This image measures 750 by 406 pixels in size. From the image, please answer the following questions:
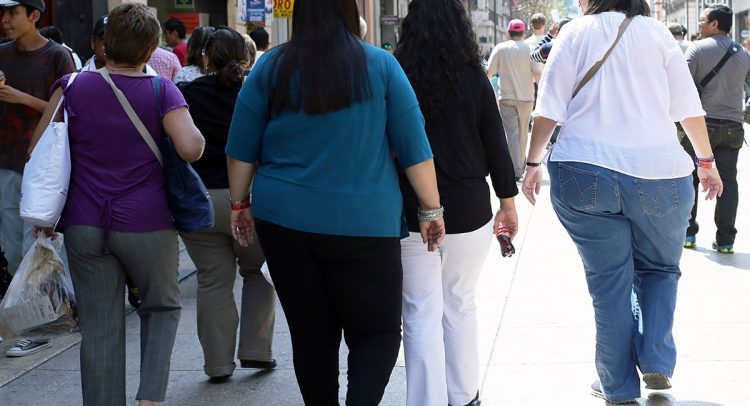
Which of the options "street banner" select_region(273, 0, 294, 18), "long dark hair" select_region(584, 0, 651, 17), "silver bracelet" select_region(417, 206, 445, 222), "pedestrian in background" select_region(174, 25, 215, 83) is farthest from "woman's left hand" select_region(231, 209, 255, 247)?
"street banner" select_region(273, 0, 294, 18)

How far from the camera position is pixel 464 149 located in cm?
445

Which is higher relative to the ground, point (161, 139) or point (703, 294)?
point (161, 139)

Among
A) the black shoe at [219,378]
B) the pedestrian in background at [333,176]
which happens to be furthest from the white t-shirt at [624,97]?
the black shoe at [219,378]

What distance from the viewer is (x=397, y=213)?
12.6ft

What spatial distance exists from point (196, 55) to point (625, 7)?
223 centimetres

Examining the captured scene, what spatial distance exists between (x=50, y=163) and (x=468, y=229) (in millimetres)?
1653

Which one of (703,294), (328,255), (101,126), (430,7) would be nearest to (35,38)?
(101,126)

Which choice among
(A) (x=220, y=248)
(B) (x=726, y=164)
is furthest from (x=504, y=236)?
(B) (x=726, y=164)

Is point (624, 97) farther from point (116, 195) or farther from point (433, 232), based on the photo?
point (116, 195)

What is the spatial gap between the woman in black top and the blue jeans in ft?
1.13

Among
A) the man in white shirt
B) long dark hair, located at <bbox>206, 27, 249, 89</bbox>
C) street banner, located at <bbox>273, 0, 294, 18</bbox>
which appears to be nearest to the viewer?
long dark hair, located at <bbox>206, 27, 249, 89</bbox>

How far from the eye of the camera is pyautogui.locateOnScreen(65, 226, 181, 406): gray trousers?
4.40 metres

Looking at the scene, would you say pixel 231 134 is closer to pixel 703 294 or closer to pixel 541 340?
pixel 541 340

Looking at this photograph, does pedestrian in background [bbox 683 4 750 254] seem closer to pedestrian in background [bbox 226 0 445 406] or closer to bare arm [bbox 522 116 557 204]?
bare arm [bbox 522 116 557 204]
